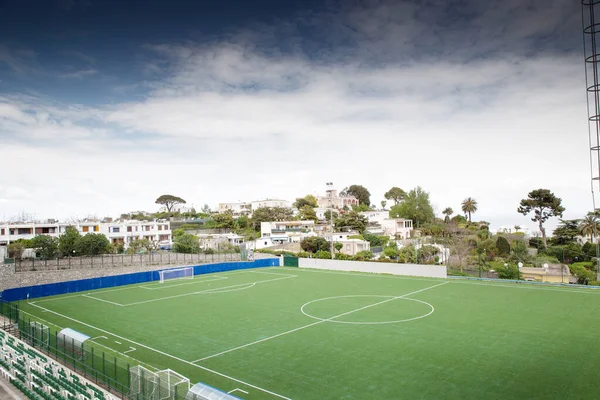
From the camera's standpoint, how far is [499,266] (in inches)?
1416

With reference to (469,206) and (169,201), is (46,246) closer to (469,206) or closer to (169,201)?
(469,206)

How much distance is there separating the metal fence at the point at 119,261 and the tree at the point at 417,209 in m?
53.8

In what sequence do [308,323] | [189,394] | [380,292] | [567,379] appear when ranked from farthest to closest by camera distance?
1. [380,292]
2. [308,323]
3. [567,379]
4. [189,394]

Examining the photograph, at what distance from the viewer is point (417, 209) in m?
96.0

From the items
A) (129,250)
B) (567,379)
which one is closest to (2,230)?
(129,250)

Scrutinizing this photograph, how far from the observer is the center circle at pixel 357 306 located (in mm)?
21609

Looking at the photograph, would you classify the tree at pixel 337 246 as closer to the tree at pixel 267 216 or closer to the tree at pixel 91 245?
the tree at pixel 91 245

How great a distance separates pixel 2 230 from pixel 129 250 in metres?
28.1

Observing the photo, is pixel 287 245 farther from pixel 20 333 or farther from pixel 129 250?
pixel 20 333

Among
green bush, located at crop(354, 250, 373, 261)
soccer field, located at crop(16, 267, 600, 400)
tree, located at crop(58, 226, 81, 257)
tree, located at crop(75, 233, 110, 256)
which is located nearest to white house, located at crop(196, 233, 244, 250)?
tree, located at crop(75, 233, 110, 256)

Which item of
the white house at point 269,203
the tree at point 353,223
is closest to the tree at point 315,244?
the tree at point 353,223

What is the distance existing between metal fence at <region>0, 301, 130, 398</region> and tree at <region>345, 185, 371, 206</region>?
460 ft

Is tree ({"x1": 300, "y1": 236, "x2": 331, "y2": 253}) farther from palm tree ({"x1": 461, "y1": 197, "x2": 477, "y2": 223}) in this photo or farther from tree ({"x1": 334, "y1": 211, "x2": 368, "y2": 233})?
palm tree ({"x1": 461, "y1": 197, "x2": 477, "y2": 223})

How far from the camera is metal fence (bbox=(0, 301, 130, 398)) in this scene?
11672mm
